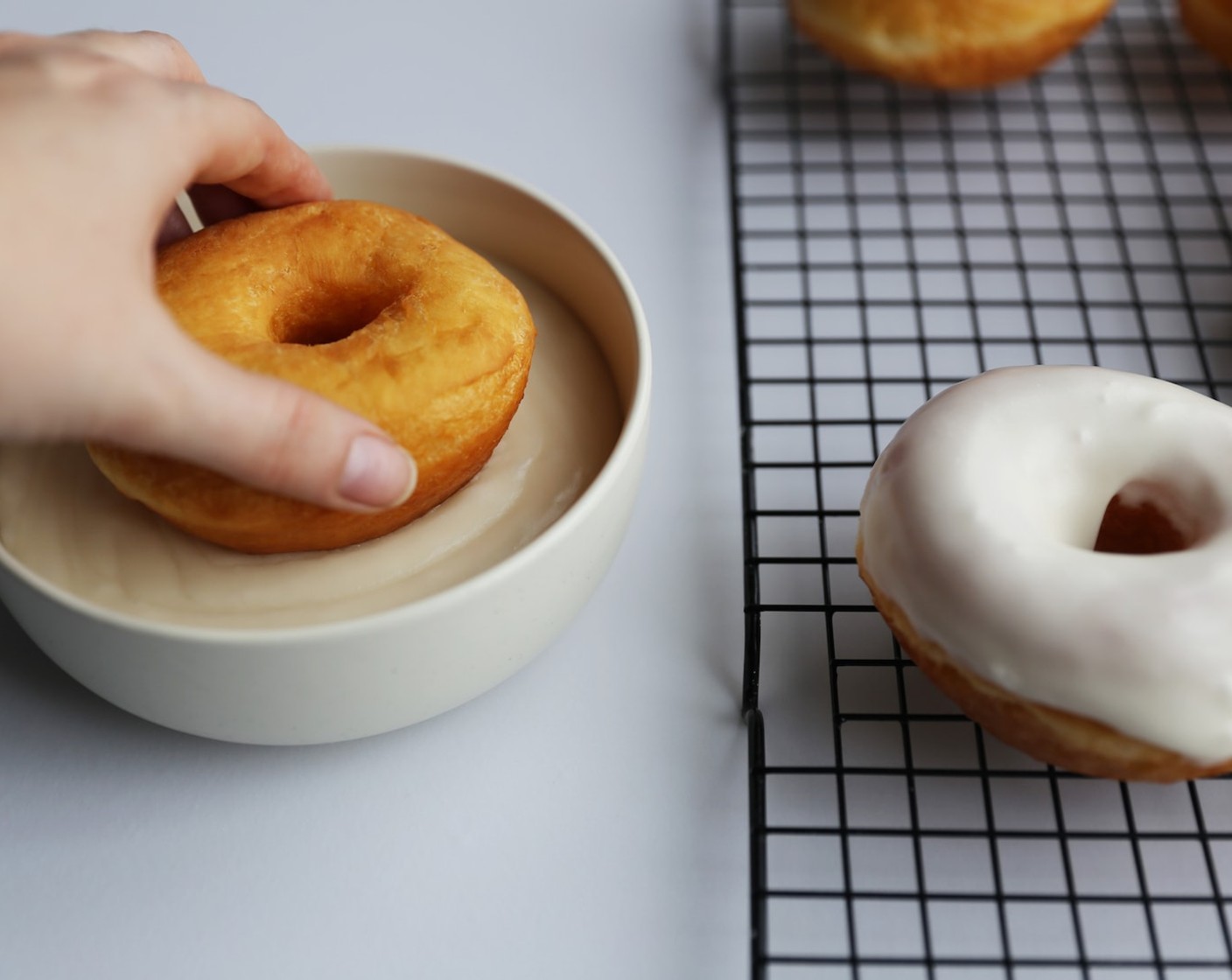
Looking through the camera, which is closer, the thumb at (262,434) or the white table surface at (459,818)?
the thumb at (262,434)

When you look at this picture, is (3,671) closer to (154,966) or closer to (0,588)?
(0,588)

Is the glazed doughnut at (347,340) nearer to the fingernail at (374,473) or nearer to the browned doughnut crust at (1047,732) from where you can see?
the fingernail at (374,473)

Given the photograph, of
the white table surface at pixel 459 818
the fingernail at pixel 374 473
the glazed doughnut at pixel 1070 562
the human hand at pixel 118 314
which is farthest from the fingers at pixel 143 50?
the glazed doughnut at pixel 1070 562

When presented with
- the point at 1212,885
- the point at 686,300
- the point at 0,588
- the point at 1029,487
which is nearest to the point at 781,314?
the point at 686,300

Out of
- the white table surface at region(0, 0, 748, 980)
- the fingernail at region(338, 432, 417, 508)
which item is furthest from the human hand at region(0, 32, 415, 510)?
the white table surface at region(0, 0, 748, 980)

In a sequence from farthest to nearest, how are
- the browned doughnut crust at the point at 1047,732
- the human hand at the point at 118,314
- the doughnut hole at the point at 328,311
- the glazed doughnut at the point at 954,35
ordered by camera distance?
1. the glazed doughnut at the point at 954,35
2. the doughnut hole at the point at 328,311
3. the browned doughnut crust at the point at 1047,732
4. the human hand at the point at 118,314

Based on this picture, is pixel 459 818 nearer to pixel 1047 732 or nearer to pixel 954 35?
pixel 1047 732

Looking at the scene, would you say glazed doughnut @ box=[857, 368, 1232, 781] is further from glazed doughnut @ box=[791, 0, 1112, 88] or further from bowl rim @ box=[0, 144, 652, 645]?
glazed doughnut @ box=[791, 0, 1112, 88]
